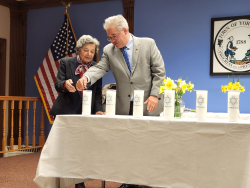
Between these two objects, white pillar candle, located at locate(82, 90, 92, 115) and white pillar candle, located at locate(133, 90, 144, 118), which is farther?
white pillar candle, located at locate(82, 90, 92, 115)

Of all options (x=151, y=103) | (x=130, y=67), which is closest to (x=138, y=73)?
(x=130, y=67)

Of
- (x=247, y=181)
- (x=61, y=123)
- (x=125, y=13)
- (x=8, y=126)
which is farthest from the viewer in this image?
(x=8, y=126)

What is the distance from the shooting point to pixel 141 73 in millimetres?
2305

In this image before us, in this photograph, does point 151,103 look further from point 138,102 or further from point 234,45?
point 234,45

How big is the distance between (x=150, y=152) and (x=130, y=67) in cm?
83

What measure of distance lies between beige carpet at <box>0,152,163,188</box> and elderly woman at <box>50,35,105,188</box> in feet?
2.38

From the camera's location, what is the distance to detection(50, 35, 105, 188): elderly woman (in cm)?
258

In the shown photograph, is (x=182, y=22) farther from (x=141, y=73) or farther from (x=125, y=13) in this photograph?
(x=141, y=73)

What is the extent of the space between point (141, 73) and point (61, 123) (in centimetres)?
72

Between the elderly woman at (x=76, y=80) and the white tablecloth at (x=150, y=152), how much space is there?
0.65 meters

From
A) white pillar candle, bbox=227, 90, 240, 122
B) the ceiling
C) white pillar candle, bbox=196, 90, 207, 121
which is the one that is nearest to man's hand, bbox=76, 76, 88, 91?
white pillar candle, bbox=196, 90, 207, 121

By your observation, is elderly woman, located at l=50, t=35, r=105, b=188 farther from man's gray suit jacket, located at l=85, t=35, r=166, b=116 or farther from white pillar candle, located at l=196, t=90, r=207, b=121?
white pillar candle, located at l=196, t=90, r=207, b=121

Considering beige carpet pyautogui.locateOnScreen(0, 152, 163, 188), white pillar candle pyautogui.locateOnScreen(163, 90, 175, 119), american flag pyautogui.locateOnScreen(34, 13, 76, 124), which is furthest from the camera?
american flag pyautogui.locateOnScreen(34, 13, 76, 124)

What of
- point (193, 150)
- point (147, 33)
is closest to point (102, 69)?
point (193, 150)
